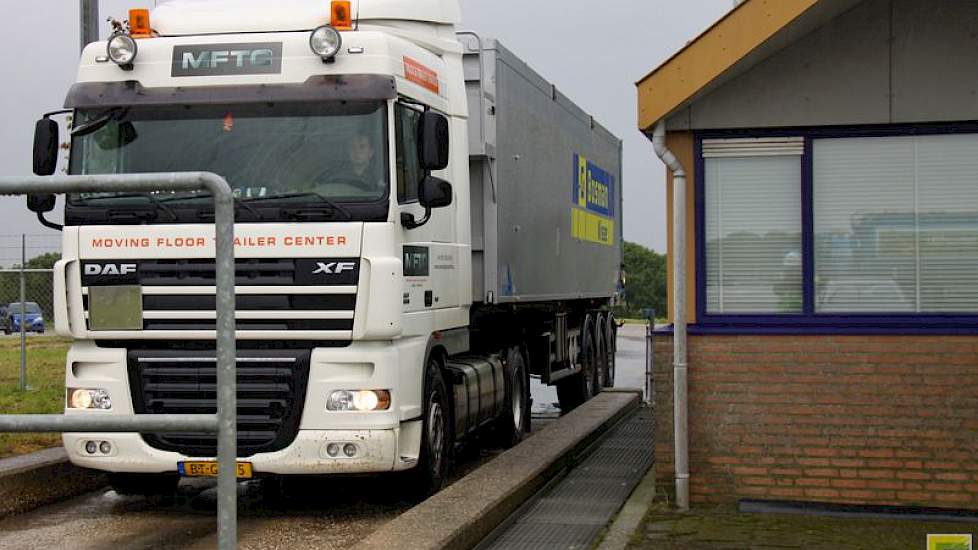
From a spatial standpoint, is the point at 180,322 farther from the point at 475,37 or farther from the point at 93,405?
the point at 475,37

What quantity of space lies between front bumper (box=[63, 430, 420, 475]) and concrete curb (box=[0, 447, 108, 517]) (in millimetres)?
1097

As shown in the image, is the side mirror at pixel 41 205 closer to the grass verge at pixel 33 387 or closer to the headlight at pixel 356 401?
the grass verge at pixel 33 387

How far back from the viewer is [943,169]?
8.87m

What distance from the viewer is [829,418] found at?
899 centimetres

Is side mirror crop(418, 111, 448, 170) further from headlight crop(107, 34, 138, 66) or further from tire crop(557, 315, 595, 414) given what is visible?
tire crop(557, 315, 595, 414)

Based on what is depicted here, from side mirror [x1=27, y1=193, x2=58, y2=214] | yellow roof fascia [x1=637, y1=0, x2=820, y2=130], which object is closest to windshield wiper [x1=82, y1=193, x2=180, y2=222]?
side mirror [x1=27, y1=193, x2=58, y2=214]

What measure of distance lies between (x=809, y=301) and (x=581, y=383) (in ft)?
31.1

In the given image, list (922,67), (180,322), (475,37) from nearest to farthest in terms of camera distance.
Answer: (922,67) → (180,322) → (475,37)

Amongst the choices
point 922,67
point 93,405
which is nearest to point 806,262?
point 922,67

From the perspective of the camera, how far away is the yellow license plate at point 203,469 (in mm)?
9242

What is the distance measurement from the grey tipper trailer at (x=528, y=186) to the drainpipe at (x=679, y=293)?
3.50 meters

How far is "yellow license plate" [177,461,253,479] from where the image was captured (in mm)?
9242

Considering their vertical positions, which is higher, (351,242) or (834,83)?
(834,83)

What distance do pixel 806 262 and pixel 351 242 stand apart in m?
3.03
